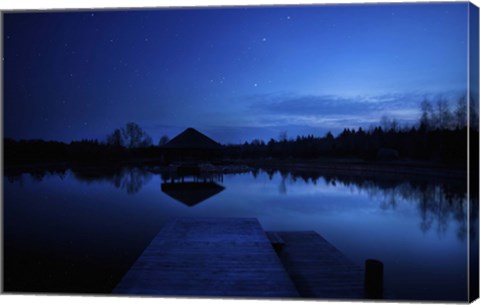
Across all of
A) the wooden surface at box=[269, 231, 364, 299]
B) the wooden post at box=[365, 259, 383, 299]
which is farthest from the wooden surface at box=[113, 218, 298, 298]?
the wooden post at box=[365, 259, 383, 299]

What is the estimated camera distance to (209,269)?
129 inches

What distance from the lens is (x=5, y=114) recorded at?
13.0 ft

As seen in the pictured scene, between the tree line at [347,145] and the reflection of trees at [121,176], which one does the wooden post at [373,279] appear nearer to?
the tree line at [347,145]

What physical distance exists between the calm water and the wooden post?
24 cm

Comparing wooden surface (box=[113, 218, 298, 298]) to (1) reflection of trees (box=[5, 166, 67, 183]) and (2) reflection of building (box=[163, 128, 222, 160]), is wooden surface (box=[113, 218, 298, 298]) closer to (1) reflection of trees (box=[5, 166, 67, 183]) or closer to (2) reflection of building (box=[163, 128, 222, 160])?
(1) reflection of trees (box=[5, 166, 67, 183])

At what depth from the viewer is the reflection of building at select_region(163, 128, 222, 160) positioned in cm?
1171

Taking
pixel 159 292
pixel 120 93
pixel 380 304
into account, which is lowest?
pixel 380 304

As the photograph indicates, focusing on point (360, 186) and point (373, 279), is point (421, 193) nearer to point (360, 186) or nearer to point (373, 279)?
point (360, 186)

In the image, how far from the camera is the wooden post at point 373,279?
3211 mm

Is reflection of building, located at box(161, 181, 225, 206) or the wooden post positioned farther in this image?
reflection of building, located at box(161, 181, 225, 206)

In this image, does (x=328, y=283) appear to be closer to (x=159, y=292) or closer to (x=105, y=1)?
(x=159, y=292)

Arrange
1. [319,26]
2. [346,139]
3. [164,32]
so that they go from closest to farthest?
1. [319,26]
2. [164,32]
3. [346,139]

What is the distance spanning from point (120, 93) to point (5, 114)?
9.40ft

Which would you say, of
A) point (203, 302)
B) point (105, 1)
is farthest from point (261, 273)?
point (105, 1)
